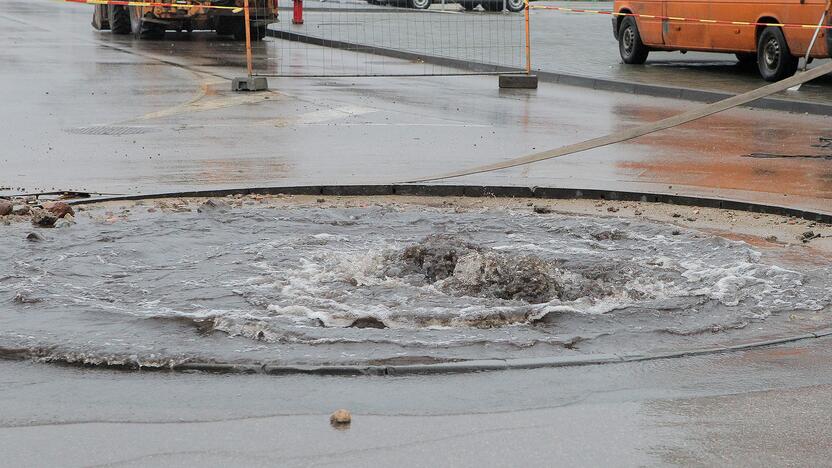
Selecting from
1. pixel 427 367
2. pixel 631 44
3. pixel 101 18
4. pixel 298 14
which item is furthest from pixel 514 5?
pixel 427 367

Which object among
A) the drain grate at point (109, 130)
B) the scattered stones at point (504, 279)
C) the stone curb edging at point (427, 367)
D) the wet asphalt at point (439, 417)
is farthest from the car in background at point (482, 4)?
the wet asphalt at point (439, 417)

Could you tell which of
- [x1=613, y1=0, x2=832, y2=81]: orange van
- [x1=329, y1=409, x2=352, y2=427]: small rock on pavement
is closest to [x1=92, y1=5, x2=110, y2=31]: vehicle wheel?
[x1=613, y1=0, x2=832, y2=81]: orange van

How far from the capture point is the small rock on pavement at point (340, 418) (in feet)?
17.4

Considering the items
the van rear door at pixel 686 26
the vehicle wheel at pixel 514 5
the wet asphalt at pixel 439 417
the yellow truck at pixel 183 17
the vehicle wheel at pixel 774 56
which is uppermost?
the vehicle wheel at pixel 514 5

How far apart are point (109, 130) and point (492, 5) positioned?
31.3m

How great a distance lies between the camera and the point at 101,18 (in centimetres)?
3397

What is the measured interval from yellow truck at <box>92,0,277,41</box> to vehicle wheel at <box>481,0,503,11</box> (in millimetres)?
13633

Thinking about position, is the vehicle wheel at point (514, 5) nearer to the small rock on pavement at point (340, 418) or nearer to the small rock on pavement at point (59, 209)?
the small rock on pavement at point (59, 209)

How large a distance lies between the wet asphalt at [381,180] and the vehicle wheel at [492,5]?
1731 cm

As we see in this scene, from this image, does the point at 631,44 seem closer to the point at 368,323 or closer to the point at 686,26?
the point at 686,26

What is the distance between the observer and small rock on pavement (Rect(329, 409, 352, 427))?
529cm

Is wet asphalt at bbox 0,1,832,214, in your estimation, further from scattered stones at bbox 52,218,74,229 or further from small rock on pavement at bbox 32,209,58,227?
small rock on pavement at bbox 32,209,58,227

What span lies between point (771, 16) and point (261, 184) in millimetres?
11437

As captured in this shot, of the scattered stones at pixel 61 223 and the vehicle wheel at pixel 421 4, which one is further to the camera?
the vehicle wheel at pixel 421 4
